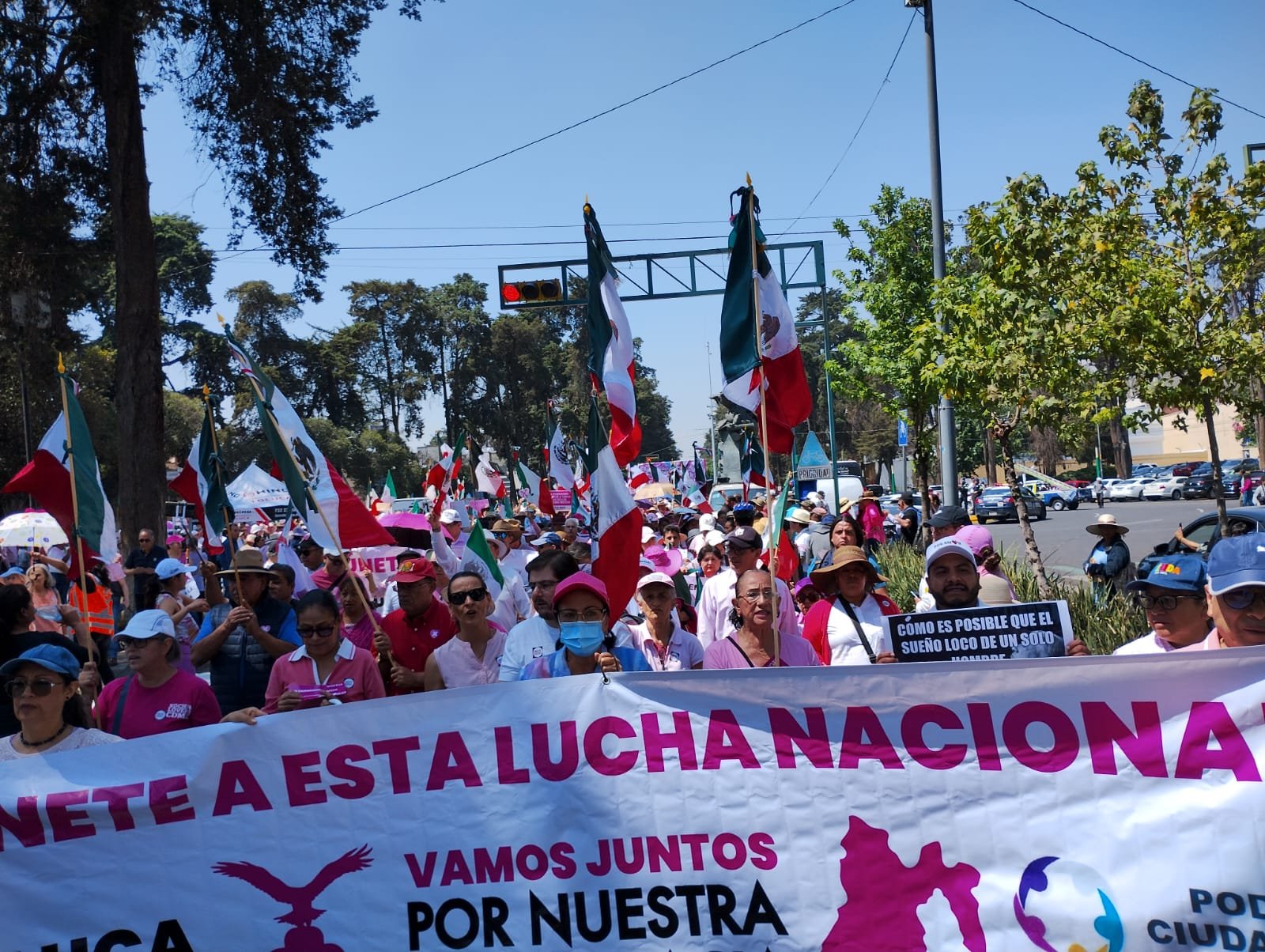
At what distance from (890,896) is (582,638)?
5.11ft

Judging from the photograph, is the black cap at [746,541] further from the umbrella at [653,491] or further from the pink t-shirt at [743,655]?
the umbrella at [653,491]

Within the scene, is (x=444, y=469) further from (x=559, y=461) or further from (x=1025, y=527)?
(x=1025, y=527)

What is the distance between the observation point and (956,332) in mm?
12992

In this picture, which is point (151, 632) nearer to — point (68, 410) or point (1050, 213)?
point (68, 410)

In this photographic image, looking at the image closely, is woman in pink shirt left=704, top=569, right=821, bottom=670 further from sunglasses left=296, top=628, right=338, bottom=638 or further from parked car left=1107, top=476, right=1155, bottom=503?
parked car left=1107, top=476, right=1155, bottom=503


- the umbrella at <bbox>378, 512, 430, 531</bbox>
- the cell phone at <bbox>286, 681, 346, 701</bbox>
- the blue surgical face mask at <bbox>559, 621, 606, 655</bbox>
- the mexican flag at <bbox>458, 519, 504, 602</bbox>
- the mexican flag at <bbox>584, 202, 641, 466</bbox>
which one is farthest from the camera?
the umbrella at <bbox>378, 512, 430, 531</bbox>

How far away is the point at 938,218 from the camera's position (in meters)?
14.6

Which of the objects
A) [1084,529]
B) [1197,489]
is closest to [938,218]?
[1084,529]

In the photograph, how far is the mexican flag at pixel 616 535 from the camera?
5.60 meters

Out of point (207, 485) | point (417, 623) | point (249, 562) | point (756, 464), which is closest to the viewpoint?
point (417, 623)

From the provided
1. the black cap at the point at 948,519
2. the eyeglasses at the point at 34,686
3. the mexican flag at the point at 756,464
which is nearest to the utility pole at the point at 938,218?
the mexican flag at the point at 756,464

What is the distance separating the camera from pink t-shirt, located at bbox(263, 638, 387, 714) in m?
5.10

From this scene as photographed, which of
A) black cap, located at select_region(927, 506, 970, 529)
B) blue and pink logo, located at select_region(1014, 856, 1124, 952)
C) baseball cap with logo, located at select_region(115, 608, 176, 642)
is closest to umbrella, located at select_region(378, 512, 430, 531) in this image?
black cap, located at select_region(927, 506, 970, 529)

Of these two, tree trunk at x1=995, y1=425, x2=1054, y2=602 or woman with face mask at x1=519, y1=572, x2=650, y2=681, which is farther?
tree trunk at x1=995, y1=425, x2=1054, y2=602
